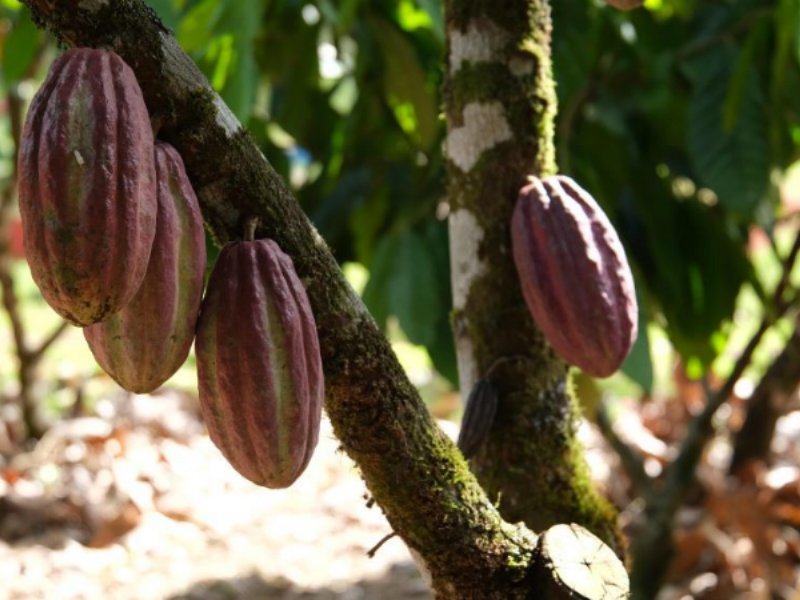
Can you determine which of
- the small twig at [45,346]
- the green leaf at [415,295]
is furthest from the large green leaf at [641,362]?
the small twig at [45,346]

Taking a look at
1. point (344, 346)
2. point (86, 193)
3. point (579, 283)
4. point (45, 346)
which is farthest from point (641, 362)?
point (45, 346)

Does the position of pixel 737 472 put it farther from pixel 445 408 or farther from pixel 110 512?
pixel 110 512

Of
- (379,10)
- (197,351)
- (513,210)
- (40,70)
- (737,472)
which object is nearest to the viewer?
(197,351)

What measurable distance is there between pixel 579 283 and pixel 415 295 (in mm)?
781

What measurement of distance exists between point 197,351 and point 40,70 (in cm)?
297

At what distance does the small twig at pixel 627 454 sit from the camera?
8.36 feet

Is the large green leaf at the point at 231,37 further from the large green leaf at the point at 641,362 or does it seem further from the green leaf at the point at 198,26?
the large green leaf at the point at 641,362

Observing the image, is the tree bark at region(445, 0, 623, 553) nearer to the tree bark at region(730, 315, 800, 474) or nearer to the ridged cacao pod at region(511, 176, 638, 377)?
the ridged cacao pod at region(511, 176, 638, 377)

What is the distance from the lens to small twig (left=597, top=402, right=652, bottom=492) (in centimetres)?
255

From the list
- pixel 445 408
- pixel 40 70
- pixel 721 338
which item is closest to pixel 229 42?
→ pixel 721 338

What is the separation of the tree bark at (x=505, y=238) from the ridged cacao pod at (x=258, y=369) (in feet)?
1.55

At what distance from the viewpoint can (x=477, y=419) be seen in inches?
48.2

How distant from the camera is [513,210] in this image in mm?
1247

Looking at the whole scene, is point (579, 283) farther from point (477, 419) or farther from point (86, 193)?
point (86, 193)
